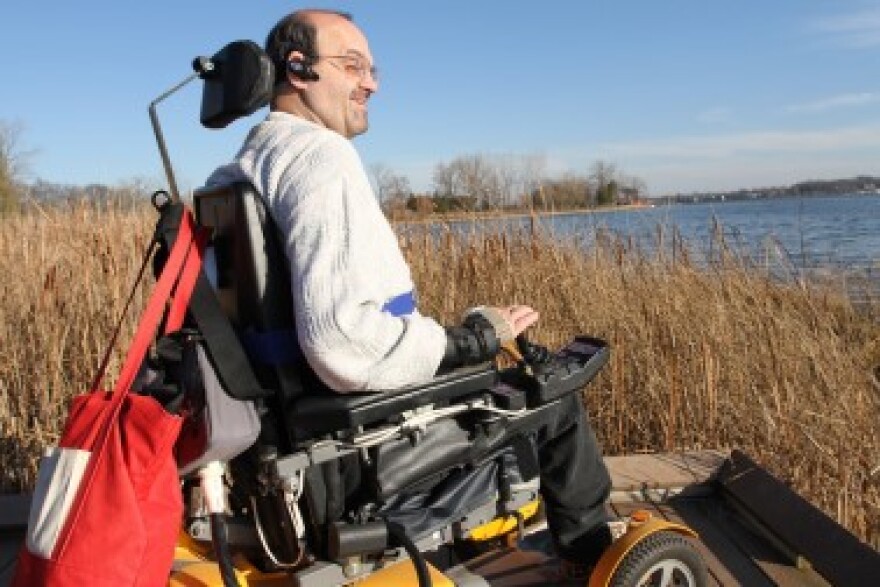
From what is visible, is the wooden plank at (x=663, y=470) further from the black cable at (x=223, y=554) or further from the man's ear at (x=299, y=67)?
the man's ear at (x=299, y=67)

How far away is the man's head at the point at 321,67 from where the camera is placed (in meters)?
2.09

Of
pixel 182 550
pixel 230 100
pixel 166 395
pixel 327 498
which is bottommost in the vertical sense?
pixel 182 550

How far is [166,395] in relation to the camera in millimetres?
1866

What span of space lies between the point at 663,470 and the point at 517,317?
5.61 feet

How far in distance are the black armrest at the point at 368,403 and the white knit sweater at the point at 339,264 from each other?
1.8 inches

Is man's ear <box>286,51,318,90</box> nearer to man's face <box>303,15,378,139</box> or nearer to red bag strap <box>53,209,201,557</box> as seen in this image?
man's face <box>303,15,378,139</box>

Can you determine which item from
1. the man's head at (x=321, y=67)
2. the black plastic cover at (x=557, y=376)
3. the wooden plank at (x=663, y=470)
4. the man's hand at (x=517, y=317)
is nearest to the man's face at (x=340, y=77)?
the man's head at (x=321, y=67)

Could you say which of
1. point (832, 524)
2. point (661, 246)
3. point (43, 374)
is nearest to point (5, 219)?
point (43, 374)

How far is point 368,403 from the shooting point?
6.27ft

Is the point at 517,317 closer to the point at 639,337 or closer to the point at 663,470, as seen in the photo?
the point at 663,470

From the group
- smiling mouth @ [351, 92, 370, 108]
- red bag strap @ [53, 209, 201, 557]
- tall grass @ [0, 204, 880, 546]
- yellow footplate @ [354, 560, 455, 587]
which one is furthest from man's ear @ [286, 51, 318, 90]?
tall grass @ [0, 204, 880, 546]

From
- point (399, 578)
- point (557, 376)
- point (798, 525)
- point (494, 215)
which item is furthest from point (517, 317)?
point (494, 215)

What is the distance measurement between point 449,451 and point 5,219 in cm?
715

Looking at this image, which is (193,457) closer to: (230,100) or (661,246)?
(230,100)
